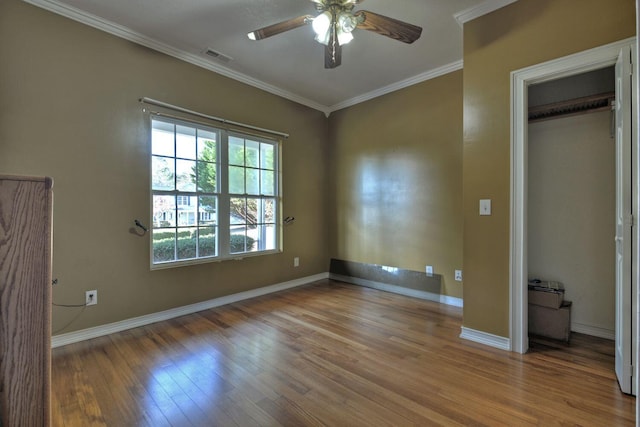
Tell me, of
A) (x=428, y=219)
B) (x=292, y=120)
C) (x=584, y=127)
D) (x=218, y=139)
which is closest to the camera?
(x=584, y=127)

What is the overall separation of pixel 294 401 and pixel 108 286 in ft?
6.57

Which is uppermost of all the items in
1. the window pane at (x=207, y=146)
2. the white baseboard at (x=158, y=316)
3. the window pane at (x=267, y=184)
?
the window pane at (x=207, y=146)

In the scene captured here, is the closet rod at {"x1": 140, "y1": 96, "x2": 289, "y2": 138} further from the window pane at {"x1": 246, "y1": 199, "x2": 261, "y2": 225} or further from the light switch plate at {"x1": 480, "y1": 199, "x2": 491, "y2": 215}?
the light switch plate at {"x1": 480, "y1": 199, "x2": 491, "y2": 215}

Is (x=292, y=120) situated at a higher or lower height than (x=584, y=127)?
higher

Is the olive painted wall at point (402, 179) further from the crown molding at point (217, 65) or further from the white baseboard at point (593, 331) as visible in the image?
the white baseboard at point (593, 331)

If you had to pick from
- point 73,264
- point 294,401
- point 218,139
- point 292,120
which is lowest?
point 294,401

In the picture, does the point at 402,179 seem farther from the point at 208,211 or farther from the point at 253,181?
the point at 208,211

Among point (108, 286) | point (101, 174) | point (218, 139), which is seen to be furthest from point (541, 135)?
point (108, 286)

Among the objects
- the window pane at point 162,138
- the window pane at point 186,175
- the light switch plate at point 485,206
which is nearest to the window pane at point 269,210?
the window pane at point 186,175

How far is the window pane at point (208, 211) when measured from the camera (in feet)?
10.5

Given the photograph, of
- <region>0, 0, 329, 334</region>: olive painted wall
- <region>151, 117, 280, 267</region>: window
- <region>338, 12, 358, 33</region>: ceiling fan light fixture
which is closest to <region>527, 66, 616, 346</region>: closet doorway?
<region>338, 12, 358, 33</region>: ceiling fan light fixture

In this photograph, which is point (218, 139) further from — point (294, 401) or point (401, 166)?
point (294, 401)

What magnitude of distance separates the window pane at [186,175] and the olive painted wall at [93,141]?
30 cm

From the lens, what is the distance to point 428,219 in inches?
139
